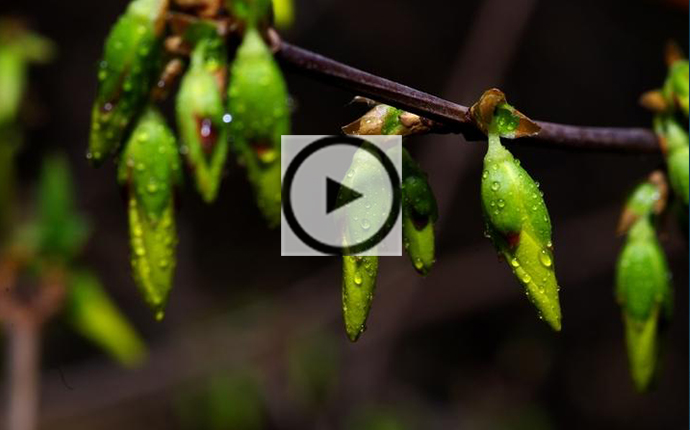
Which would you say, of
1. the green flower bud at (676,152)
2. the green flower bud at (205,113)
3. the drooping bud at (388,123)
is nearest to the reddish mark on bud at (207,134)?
the green flower bud at (205,113)

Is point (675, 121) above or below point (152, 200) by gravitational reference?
above

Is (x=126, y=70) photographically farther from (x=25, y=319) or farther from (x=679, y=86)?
(x=25, y=319)

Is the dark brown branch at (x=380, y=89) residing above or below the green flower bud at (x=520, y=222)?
above

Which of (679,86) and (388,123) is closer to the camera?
(388,123)

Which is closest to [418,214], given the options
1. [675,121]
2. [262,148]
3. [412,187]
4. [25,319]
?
[412,187]

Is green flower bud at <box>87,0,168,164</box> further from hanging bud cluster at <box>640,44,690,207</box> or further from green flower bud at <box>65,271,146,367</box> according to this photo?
green flower bud at <box>65,271,146,367</box>

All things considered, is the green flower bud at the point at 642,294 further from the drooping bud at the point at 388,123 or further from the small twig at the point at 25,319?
the small twig at the point at 25,319
